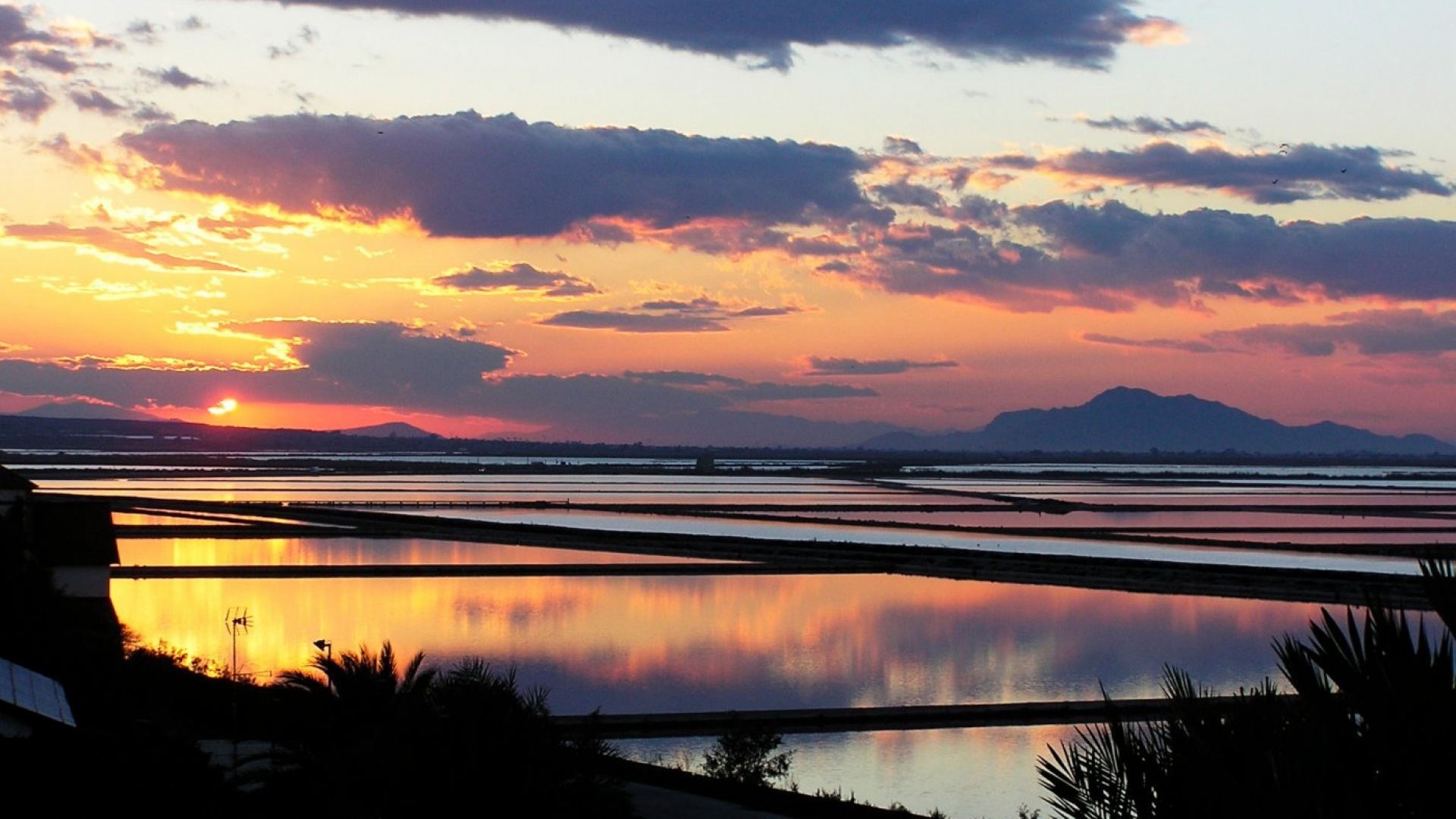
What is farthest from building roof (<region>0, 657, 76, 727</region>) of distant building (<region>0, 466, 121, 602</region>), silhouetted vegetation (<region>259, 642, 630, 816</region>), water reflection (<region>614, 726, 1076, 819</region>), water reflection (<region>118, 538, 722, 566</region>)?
water reflection (<region>118, 538, 722, 566</region>)

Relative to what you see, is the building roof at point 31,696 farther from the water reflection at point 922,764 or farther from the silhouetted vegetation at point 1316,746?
the silhouetted vegetation at point 1316,746

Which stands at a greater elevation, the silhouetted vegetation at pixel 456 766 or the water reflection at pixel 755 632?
the water reflection at pixel 755 632

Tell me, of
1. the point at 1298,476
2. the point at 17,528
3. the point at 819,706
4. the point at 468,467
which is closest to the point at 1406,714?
the point at 819,706

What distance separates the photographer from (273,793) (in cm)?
977

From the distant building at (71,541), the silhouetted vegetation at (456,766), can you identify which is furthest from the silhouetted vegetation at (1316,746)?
the distant building at (71,541)

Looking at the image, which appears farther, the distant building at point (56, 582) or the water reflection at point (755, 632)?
the water reflection at point (755, 632)

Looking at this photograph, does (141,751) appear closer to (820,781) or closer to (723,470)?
(820,781)

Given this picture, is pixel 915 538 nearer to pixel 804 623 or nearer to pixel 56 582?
pixel 804 623

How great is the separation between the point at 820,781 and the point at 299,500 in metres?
50.6

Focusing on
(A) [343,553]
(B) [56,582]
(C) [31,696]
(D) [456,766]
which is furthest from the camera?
(A) [343,553]

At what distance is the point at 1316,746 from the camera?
4.75m

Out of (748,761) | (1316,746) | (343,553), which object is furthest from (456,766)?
(343,553)

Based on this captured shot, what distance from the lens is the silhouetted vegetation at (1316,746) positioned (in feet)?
A: 15.3

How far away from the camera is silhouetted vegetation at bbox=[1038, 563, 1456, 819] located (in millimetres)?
4672
